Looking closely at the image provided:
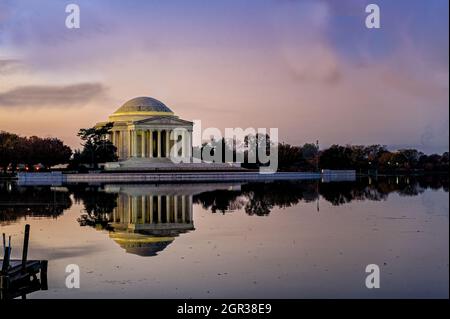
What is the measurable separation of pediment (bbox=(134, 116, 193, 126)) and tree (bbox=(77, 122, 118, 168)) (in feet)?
31.3

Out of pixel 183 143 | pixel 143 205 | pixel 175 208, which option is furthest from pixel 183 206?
pixel 183 143

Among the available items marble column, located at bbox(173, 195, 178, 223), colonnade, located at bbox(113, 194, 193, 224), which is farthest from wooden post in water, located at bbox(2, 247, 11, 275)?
marble column, located at bbox(173, 195, 178, 223)

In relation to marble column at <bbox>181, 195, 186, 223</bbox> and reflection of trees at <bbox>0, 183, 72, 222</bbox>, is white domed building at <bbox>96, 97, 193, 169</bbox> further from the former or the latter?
marble column at <bbox>181, 195, 186, 223</bbox>

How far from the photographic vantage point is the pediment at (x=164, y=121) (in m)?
112

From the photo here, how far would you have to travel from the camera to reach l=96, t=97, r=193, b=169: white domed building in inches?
4454

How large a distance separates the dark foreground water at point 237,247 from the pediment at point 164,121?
67641mm

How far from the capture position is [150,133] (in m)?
115

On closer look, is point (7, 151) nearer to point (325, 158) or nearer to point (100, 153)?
point (100, 153)

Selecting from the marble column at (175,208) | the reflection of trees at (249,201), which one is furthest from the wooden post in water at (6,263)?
the reflection of trees at (249,201)
